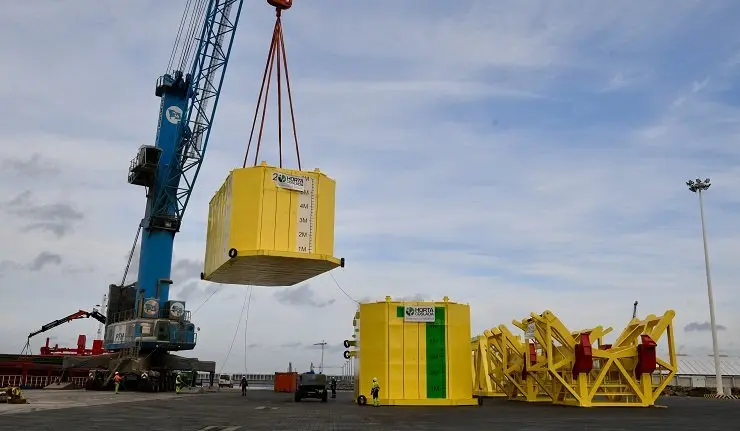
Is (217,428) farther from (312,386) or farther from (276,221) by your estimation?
(312,386)

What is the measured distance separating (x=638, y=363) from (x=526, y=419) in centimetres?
1312

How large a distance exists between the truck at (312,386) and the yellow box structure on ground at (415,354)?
4474 millimetres

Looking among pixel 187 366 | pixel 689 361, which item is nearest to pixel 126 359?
pixel 187 366

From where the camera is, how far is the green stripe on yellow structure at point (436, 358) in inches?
1262

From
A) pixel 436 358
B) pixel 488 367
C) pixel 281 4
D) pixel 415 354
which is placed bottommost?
pixel 488 367

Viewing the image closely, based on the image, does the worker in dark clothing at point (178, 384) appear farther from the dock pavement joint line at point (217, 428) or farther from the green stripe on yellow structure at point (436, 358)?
the dock pavement joint line at point (217, 428)

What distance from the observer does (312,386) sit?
36.7 m

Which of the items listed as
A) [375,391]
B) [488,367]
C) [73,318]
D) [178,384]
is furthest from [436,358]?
[73,318]

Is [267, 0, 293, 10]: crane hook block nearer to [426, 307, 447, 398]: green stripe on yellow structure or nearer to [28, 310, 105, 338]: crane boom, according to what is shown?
[426, 307, 447, 398]: green stripe on yellow structure

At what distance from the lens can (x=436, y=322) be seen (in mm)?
32719

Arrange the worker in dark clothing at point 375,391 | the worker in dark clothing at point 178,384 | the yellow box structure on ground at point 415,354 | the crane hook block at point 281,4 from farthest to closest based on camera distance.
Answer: the worker in dark clothing at point 178,384 → the yellow box structure on ground at point 415,354 → the worker in dark clothing at point 375,391 → the crane hook block at point 281,4

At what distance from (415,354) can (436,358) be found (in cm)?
115

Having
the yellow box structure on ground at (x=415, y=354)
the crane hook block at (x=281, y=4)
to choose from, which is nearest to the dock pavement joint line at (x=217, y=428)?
the yellow box structure on ground at (x=415, y=354)

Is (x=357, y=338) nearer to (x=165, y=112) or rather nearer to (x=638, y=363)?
(x=638, y=363)
